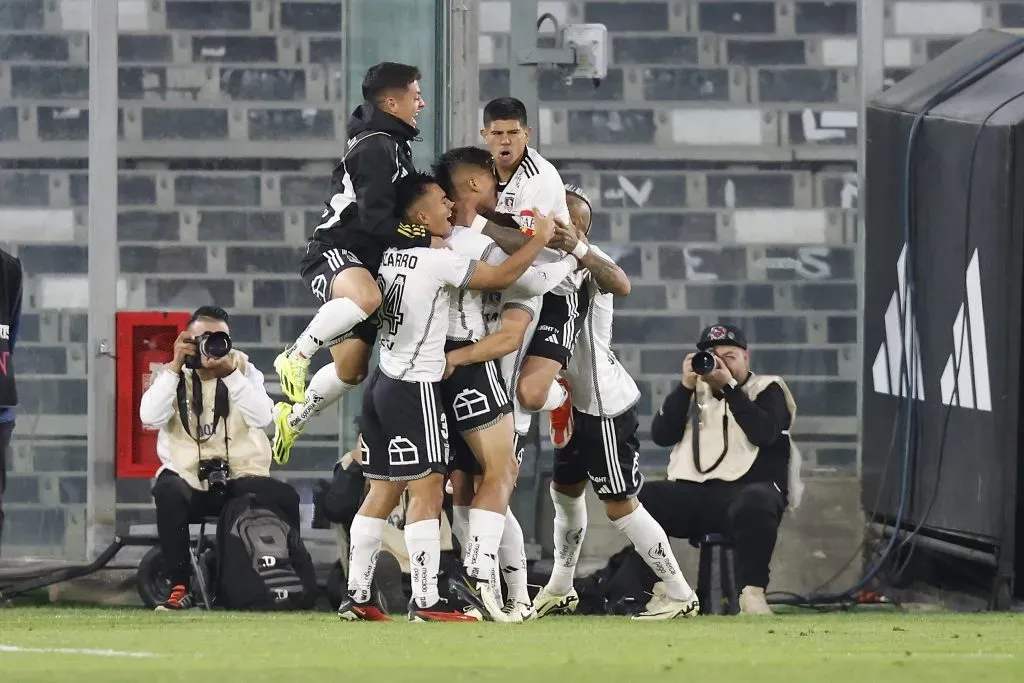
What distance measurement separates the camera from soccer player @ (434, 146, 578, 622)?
21.2 feet

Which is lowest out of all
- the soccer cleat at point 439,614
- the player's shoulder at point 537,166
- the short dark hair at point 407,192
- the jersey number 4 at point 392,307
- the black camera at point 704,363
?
the soccer cleat at point 439,614

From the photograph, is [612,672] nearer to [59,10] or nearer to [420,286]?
[420,286]

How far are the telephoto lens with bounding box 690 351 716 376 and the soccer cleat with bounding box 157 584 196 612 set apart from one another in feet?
7.56

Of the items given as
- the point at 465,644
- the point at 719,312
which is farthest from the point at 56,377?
the point at 465,644

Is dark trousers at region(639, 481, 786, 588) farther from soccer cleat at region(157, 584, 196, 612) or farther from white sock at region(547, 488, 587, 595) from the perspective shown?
soccer cleat at region(157, 584, 196, 612)

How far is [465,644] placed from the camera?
512cm

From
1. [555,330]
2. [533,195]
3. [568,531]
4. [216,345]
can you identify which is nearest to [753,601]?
[568,531]

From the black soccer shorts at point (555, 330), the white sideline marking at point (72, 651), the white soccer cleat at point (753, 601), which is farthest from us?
the white soccer cleat at point (753, 601)

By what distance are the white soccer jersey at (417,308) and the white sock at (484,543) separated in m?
0.48

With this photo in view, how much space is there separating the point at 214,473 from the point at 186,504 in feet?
0.58

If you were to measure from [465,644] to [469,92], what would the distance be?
4.55 meters

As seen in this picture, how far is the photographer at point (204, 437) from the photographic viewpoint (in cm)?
845

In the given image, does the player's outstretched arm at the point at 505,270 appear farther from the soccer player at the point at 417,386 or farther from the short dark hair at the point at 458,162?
the short dark hair at the point at 458,162

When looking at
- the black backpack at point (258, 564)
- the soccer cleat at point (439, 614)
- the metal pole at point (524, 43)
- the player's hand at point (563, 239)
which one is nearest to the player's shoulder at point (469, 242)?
the player's hand at point (563, 239)
